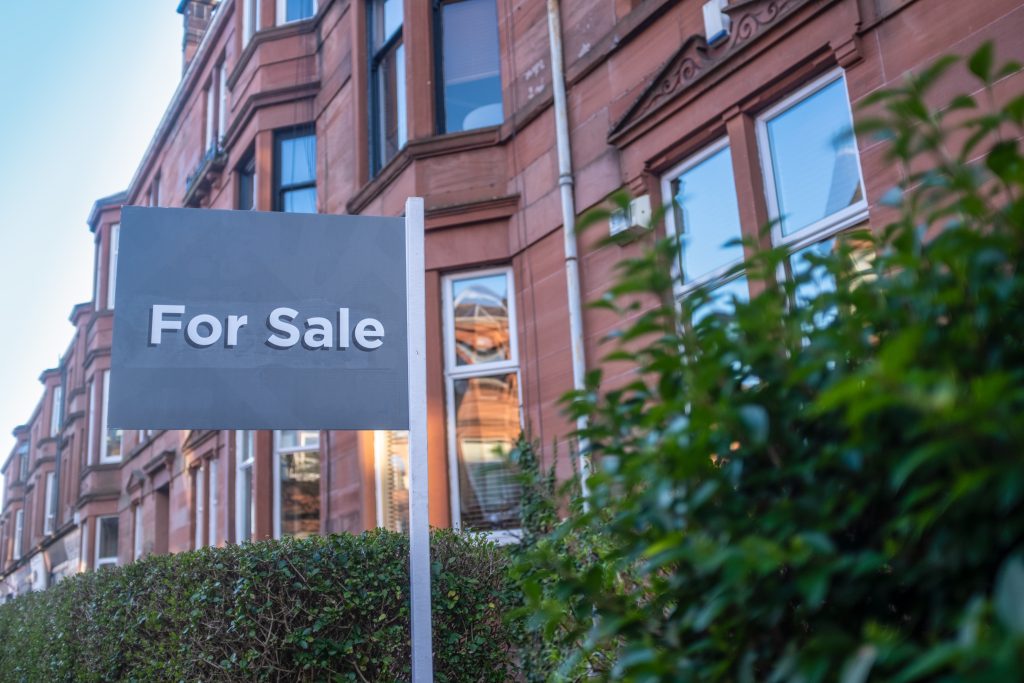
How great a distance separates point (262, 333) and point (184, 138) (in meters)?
15.7

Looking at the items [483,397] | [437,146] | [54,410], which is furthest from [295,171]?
[54,410]

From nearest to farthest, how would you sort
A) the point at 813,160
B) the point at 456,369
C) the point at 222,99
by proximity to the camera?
the point at 813,160
the point at 456,369
the point at 222,99

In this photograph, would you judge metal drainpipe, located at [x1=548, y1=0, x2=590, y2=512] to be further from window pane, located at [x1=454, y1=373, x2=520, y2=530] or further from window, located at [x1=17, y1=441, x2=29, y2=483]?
window, located at [x1=17, y1=441, x2=29, y2=483]

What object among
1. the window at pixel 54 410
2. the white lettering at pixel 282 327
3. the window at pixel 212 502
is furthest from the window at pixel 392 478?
the window at pixel 54 410

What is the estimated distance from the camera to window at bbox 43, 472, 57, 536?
3463cm

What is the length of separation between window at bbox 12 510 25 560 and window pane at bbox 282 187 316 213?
35.2 meters

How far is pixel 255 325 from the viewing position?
16.1ft

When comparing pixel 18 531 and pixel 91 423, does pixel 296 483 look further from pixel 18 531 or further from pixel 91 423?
pixel 18 531

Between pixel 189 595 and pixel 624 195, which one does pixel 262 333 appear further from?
pixel 624 195

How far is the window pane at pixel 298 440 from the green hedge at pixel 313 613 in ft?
20.4

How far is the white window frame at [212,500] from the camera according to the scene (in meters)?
15.2

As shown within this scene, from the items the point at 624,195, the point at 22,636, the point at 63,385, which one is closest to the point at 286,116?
the point at 22,636

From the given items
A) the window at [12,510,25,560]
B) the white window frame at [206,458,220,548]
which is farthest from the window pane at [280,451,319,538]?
the window at [12,510,25,560]

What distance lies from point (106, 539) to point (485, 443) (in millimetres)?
19311
